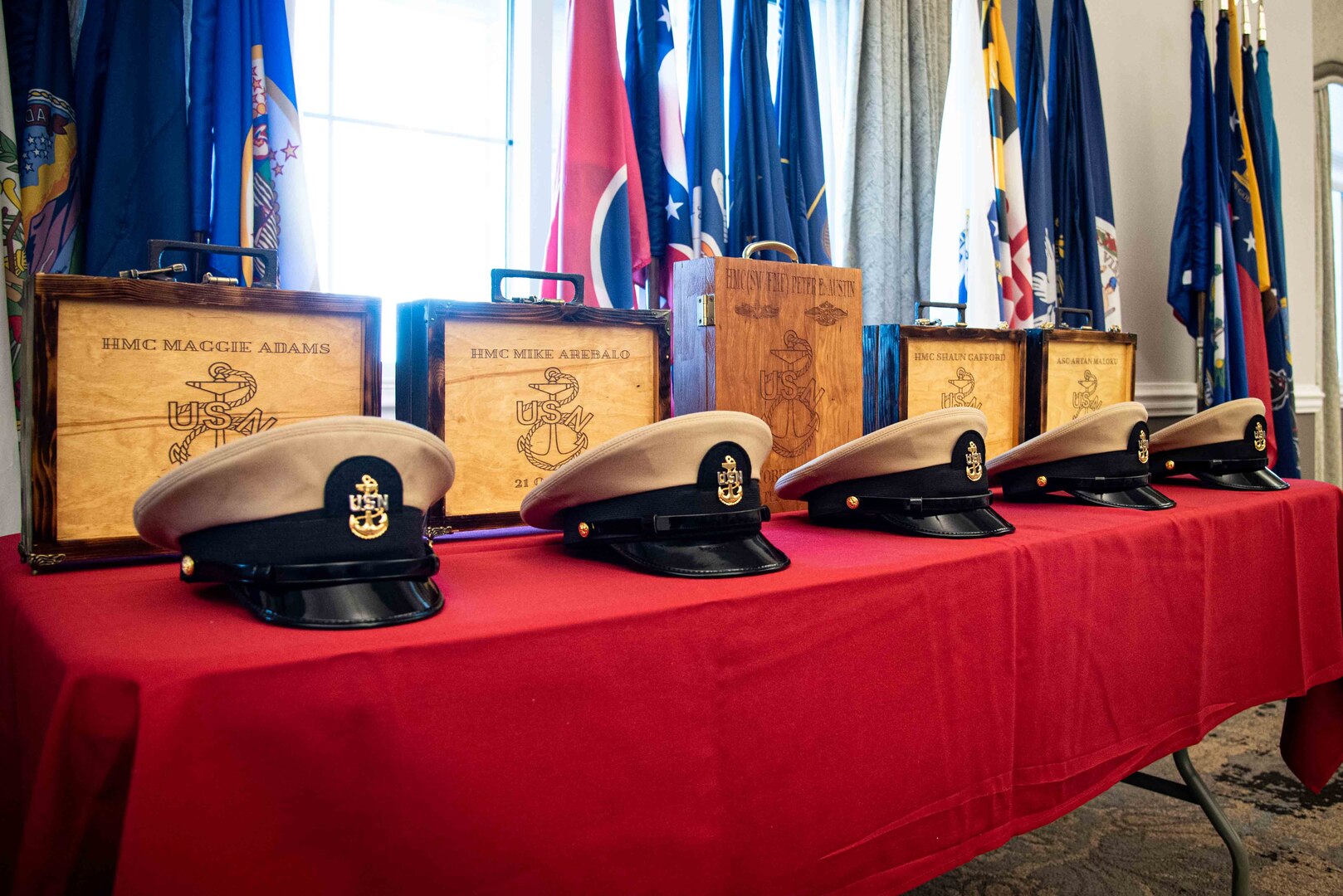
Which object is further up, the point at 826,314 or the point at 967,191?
the point at 967,191

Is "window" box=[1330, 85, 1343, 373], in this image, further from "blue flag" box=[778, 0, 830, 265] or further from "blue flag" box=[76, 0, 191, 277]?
"blue flag" box=[76, 0, 191, 277]

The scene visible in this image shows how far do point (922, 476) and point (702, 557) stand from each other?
39cm

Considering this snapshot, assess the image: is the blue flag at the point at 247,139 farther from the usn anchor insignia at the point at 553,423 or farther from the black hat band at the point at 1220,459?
the black hat band at the point at 1220,459

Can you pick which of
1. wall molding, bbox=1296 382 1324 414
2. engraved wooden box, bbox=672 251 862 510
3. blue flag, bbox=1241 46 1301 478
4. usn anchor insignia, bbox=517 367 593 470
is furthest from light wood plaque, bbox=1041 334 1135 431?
wall molding, bbox=1296 382 1324 414

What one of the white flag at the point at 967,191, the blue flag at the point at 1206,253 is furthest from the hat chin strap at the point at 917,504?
the blue flag at the point at 1206,253

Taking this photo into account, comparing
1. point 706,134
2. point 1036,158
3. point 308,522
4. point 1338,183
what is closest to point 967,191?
point 1036,158

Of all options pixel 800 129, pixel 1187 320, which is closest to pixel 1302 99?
pixel 1187 320

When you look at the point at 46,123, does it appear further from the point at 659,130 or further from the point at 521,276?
the point at 659,130

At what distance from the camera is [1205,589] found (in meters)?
1.30

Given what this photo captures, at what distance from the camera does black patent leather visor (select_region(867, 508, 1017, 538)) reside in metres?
1.12

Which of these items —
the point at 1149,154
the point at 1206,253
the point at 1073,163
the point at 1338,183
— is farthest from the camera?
the point at 1338,183

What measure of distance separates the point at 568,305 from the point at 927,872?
30.2 inches

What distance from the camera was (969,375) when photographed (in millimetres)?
1618

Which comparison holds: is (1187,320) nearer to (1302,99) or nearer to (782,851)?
(1302,99)
